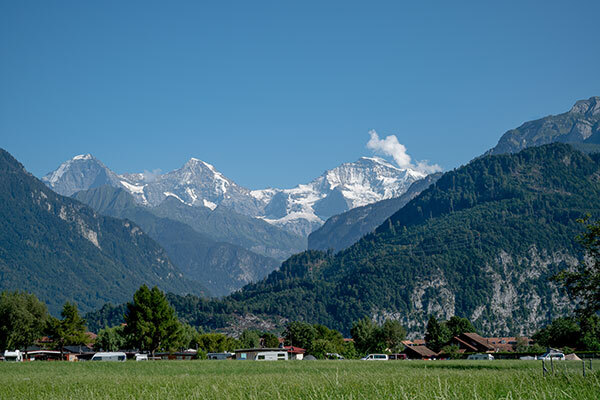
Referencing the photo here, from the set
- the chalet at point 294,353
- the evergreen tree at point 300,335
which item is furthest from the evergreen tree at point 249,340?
the chalet at point 294,353

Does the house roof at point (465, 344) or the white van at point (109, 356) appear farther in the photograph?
the house roof at point (465, 344)

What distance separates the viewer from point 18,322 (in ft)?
328

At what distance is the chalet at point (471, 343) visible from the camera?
159250mm

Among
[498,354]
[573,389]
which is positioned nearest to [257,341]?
[498,354]

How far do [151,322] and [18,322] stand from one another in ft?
75.3

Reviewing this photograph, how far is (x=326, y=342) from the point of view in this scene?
15662 centimetres

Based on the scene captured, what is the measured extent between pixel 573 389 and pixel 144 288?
288 feet

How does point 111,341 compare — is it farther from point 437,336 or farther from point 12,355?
point 437,336

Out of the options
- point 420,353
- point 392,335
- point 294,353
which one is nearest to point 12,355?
point 294,353

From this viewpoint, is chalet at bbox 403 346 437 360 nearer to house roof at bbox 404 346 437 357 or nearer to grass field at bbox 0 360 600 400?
house roof at bbox 404 346 437 357

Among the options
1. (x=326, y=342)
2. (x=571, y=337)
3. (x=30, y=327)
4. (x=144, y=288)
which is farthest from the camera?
(x=326, y=342)

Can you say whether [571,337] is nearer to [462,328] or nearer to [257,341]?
[462,328]

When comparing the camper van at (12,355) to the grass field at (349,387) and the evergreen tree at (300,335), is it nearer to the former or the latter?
the grass field at (349,387)

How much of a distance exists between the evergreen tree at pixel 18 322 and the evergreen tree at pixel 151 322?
1798cm
